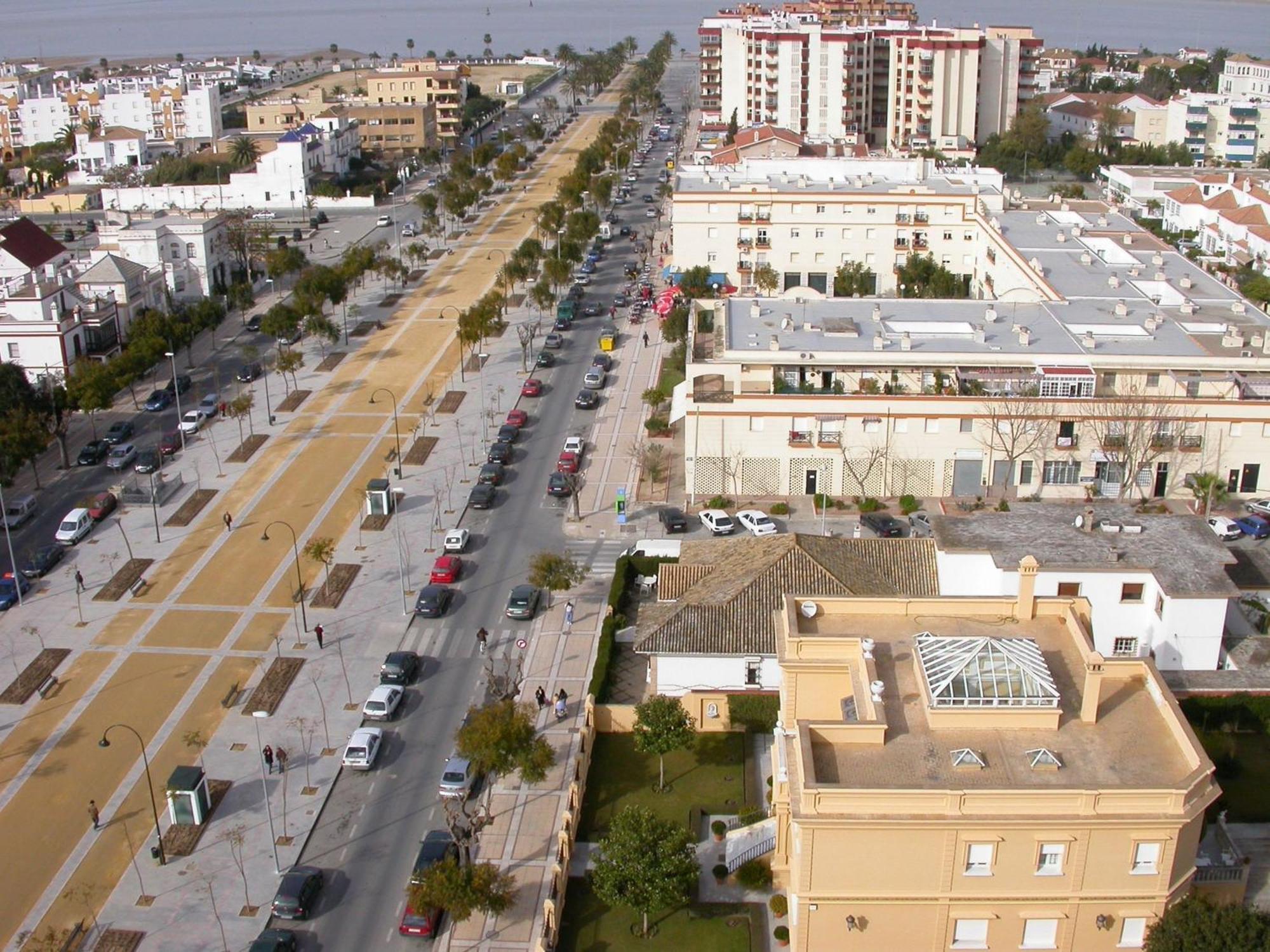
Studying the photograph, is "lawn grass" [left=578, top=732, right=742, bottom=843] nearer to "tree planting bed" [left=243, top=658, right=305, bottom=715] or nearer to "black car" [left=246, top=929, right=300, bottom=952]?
"black car" [left=246, top=929, right=300, bottom=952]

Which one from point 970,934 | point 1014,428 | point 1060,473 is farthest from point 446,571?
point 970,934

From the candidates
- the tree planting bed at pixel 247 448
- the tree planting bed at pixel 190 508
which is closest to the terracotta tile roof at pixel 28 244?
the tree planting bed at pixel 247 448

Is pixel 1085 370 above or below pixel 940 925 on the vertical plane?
above

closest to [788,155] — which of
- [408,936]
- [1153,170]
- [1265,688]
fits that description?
[1153,170]

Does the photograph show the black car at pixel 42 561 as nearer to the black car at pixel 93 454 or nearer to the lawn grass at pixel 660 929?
the black car at pixel 93 454

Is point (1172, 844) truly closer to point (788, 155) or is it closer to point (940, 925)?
point (940, 925)
